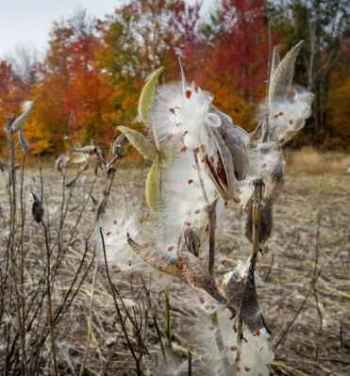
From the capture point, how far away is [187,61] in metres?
14.0

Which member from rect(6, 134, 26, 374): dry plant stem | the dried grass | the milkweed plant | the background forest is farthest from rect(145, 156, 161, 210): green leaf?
the dried grass

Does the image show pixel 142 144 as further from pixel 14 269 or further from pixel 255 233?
pixel 14 269

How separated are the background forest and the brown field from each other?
271 inches

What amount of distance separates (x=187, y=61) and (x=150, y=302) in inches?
532

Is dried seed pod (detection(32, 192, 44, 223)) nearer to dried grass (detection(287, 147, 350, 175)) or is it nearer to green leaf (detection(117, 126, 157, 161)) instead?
green leaf (detection(117, 126, 157, 161))

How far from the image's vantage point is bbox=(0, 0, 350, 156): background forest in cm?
1241

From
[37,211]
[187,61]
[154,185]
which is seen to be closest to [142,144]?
[154,185]

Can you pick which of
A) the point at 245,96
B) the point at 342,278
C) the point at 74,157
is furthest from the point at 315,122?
the point at 74,157

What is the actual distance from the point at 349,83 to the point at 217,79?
8.52m

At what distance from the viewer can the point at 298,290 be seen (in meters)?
2.69

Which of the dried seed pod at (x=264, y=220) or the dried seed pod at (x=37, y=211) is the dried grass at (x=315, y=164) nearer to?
the dried seed pod at (x=37, y=211)

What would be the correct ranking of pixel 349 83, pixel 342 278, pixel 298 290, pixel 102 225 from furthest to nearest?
pixel 349 83, pixel 342 278, pixel 298 290, pixel 102 225

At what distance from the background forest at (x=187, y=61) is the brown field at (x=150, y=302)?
6894mm

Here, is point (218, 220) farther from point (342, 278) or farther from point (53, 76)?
point (53, 76)
